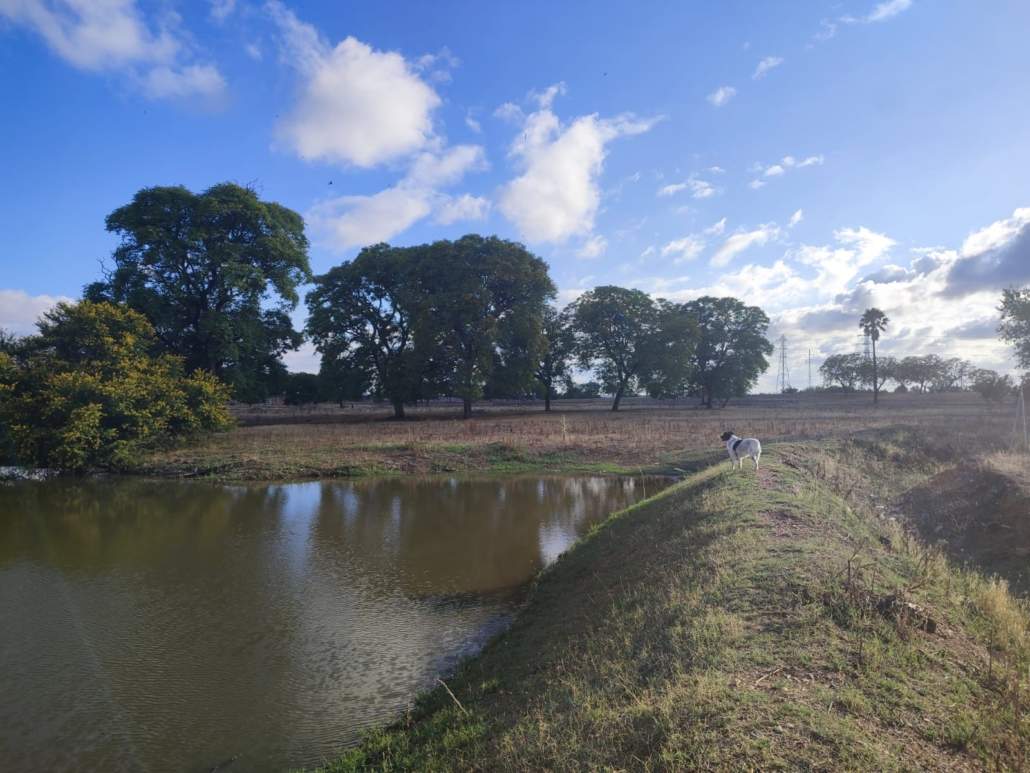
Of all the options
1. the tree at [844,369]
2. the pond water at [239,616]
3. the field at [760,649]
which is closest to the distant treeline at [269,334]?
the pond water at [239,616]

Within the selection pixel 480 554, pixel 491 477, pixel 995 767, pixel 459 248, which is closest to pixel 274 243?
pixel 459 248

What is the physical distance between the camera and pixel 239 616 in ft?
30.9

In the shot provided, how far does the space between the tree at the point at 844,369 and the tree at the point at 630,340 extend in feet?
190

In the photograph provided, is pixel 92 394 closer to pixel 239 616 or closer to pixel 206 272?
pixel 206 272

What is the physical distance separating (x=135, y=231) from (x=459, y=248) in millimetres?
21471

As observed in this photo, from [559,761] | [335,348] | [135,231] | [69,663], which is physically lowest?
[69,663]

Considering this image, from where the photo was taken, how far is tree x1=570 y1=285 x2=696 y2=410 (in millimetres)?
52312

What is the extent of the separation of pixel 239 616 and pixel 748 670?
845 cm

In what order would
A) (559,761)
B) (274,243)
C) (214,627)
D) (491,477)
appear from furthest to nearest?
1. (274,243)
2. (491,477)
3. (214,627)
4. (559,761)

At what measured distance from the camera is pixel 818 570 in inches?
254

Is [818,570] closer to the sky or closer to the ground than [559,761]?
closer to the sky

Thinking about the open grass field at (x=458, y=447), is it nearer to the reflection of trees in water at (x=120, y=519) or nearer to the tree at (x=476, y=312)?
the reflection of trees in water at (x=120, y=519)

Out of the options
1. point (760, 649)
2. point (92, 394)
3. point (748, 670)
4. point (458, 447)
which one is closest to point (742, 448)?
point (760, 649)

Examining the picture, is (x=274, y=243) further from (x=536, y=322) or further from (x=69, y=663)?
(x=69, y=663)
